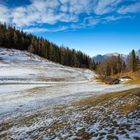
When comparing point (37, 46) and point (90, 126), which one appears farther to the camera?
point (37, 46)

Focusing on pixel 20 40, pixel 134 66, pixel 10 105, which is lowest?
pixel 10 105

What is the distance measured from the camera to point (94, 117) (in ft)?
61.3

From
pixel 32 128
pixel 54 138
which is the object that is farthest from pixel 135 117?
pixel 32 128

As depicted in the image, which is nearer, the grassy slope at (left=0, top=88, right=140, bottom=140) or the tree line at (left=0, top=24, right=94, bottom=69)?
the grassy slope at (left=0, top=88, right=140, bottom=140)

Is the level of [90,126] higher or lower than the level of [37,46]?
lower

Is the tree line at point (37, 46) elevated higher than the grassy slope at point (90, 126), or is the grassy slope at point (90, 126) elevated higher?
the tree line at point (37, 46)

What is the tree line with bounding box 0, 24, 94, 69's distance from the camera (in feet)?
505

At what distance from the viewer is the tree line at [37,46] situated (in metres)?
154

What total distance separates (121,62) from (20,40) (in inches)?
2778

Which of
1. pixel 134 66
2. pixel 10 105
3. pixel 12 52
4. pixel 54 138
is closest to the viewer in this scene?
pixel 54 138

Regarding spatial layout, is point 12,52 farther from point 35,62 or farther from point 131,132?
point 131,132

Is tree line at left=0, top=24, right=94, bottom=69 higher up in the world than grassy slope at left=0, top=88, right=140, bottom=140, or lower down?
higher up

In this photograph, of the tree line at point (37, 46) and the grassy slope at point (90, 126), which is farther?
the tree line at point (37, 46)

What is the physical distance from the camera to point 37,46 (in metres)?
163
